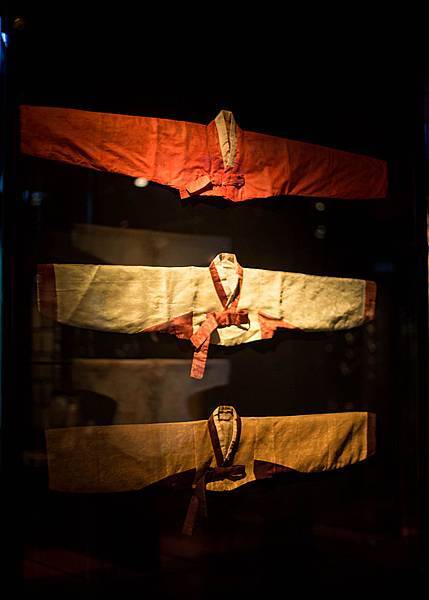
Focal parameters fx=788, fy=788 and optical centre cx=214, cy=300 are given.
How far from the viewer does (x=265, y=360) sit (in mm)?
2543

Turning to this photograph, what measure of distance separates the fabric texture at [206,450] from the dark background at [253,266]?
4 centimetres

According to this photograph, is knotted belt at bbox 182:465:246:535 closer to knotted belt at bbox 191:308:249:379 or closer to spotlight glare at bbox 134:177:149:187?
knotted belt at bbox 191:308:249:379

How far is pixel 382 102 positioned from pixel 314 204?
0.49 metres

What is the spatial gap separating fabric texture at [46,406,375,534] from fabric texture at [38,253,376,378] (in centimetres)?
22

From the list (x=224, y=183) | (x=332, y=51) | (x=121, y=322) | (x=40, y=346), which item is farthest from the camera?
(x=332, y=51)

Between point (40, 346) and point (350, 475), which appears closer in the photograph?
point (40, 346)

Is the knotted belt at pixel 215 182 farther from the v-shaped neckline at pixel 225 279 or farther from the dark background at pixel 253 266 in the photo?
the v-shaped neckline at pixel 225 279

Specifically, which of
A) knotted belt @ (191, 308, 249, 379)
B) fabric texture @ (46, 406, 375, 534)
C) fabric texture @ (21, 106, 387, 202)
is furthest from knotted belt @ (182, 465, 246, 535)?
fabric texture @ (21, 106, 387, 202)

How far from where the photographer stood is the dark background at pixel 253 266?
215 cm

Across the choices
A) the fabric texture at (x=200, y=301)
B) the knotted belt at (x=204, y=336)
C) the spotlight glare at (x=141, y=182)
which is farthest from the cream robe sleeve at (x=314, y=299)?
the spotlight glare at (x=141, y=182)

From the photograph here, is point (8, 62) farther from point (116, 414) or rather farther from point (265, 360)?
point (265, 360)

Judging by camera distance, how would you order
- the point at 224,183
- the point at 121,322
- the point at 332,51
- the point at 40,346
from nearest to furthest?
1. the point at 40,346
2. the point at 121,322
3. the point at 224,183
4. the point at 332,51

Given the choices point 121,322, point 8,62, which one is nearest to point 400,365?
point 121,322

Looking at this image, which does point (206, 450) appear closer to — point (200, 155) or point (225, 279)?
point (225, 279)
